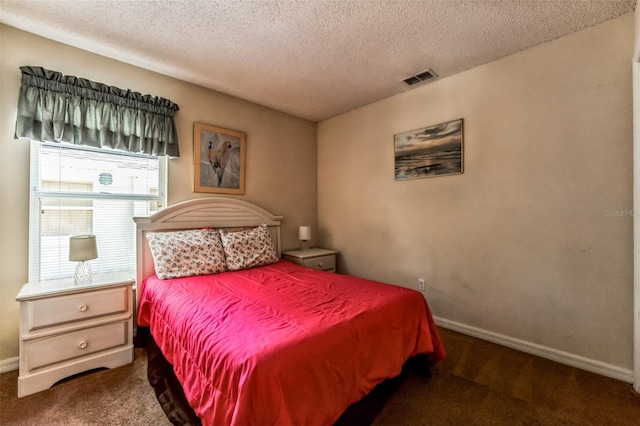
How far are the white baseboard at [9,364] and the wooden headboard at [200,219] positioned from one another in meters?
0.82

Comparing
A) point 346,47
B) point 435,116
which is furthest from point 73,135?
point 435,116

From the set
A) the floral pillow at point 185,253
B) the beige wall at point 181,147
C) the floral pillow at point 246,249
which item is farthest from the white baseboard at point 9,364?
the floral pillow at point 246,249

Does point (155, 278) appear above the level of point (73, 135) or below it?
below

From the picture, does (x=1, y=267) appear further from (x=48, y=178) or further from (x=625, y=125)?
(x=625, y=125)

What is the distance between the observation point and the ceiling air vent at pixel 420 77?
2.68 metres

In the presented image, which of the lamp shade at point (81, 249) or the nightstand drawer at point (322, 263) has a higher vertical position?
the lamp shade at point (81, 249)

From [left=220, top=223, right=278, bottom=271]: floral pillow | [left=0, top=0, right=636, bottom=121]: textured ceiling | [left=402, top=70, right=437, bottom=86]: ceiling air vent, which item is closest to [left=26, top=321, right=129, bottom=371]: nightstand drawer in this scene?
[left=220, top=223, right=278, bottom=271]: floral pillow

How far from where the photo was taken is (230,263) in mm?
2654

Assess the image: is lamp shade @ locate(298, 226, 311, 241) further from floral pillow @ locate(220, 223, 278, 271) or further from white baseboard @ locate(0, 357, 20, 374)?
white baseboard @ locate(0, 357, 20, 374)

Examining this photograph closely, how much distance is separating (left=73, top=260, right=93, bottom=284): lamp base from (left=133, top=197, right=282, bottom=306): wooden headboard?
13.6 inches

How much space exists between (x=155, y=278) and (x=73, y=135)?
1.32 m

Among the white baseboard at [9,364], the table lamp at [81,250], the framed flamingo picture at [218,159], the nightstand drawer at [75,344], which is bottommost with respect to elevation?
the white baseboard at [9,364]

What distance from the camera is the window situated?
217 centimetres

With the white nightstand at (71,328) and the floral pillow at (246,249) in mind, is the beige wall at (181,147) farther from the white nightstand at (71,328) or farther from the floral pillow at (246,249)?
the floral pillow at (246,249)
